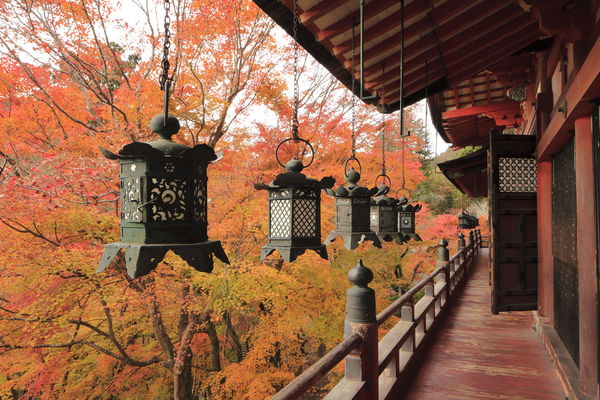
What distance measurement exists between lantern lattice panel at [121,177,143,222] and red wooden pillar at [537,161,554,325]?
5.54 meters

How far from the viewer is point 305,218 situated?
3.02 meters

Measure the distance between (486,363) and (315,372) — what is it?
3.89 meters

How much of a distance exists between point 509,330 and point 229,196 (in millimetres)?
6980

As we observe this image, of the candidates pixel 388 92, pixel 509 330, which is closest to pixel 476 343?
pixel 509 330

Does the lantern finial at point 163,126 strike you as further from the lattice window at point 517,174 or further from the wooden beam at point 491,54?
the lattice window at point 517,174

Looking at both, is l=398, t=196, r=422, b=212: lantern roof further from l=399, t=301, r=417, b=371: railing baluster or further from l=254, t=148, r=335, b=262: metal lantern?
l=254, t=148, r=335, b=262: metal lantern

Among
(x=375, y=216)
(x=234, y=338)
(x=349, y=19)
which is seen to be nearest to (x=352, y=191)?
(x=375, y=216)

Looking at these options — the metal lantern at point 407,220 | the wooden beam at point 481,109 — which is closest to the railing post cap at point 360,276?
the metal lantern at point 407,220

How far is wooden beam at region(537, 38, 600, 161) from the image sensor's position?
2637 mm

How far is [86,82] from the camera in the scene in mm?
8602

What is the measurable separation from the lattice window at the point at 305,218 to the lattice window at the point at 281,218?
0.05m

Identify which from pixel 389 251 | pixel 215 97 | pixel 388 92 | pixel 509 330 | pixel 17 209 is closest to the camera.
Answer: pixel 388 92

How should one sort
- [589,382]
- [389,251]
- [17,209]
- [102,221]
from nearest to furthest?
[589,382], [17,209], [102,221], [389,251]

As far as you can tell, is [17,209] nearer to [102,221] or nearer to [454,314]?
[102,221]
